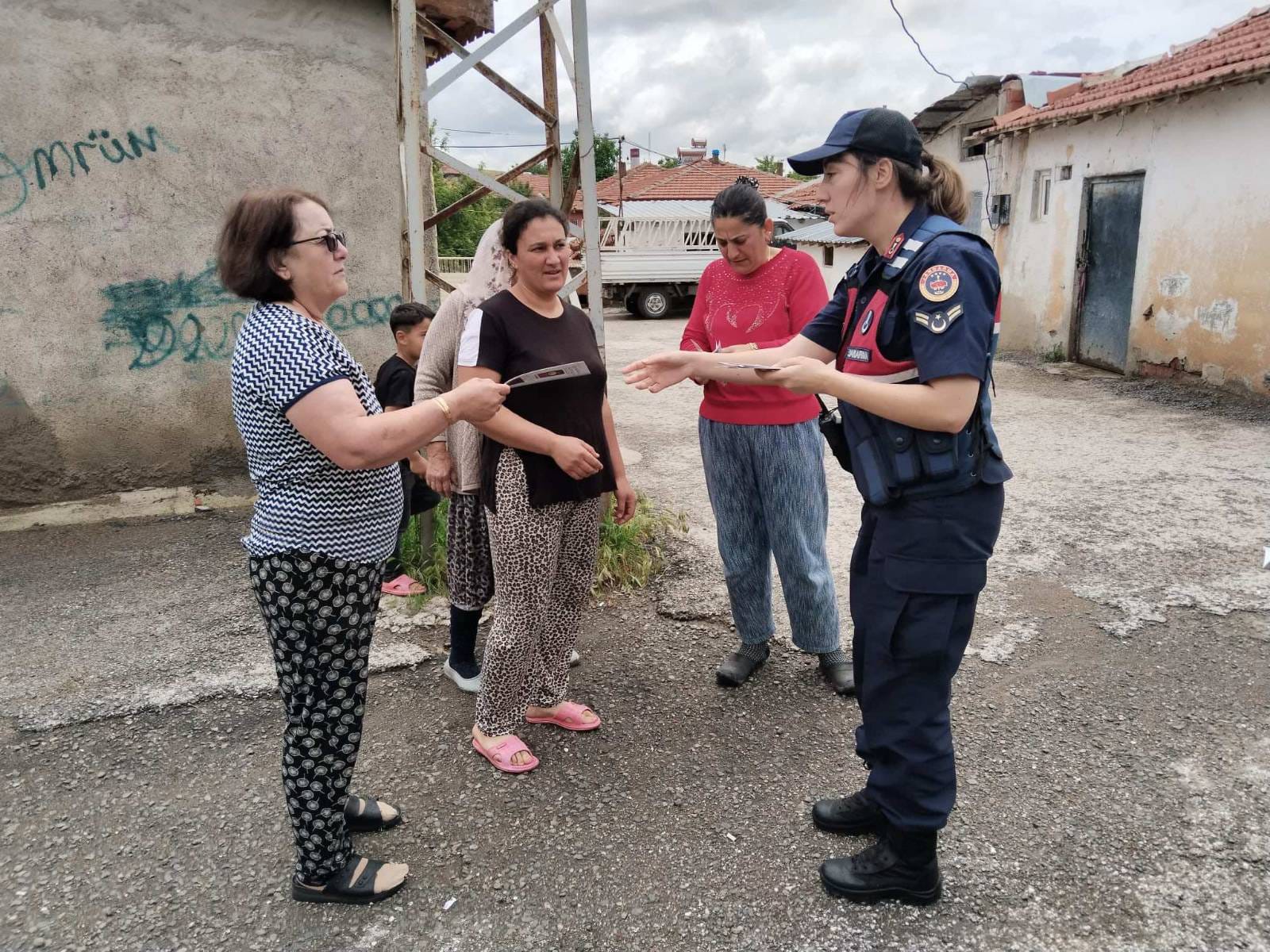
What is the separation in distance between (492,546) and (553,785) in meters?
0.76

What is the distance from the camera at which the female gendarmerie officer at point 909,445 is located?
76.3 inches

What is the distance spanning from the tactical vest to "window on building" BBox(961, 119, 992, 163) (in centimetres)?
1284

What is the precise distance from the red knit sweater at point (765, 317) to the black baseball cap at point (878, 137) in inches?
37.5

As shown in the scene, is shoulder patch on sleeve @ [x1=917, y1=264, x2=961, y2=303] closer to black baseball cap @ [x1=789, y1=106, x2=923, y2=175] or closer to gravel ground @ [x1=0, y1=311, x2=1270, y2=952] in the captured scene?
black baseball cap @ [x1=789, y1=106, x2=923, y2=175]

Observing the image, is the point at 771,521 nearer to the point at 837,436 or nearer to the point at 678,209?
the point at 837,436

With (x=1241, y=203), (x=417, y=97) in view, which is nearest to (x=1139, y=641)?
(x=417, y=97)

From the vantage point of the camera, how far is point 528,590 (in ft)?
9.07

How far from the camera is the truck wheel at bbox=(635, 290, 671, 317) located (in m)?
19.4

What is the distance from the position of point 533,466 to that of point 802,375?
0.98 meters

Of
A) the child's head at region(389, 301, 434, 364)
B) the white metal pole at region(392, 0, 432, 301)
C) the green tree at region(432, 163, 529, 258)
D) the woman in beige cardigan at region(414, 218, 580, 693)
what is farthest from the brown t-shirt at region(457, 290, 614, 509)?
the green tree at region(432, 163, 529, 258)

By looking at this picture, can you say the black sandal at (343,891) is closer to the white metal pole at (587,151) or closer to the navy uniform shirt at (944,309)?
the navy uniform shirt at (944,309)

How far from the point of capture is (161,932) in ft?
7.17

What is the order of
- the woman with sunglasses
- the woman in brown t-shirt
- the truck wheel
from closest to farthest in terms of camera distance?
1. the woman with sunglasses
2. the woman in brown t-shirt
3. the truck wheel

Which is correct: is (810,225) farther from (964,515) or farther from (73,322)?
(964,515)
